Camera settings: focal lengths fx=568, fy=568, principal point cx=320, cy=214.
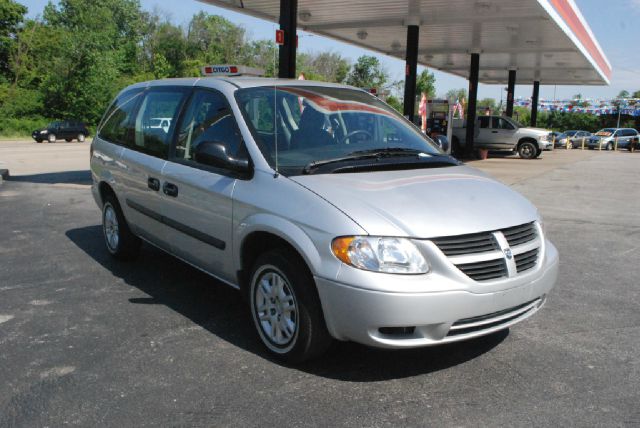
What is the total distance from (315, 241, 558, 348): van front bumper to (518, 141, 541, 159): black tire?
2311 centimetres

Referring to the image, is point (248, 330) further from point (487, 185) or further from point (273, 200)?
point (487, 185)

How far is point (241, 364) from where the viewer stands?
140 inches

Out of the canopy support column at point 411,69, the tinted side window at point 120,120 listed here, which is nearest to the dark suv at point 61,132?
the canopy support column at point 411,69

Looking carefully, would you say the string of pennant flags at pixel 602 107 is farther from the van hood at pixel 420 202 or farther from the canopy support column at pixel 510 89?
the van hood at pixel 420 202

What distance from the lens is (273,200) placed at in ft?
11.5

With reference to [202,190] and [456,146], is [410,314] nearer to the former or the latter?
[202,190]

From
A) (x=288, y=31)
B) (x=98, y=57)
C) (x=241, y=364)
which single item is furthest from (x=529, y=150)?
(x=98, y=57)

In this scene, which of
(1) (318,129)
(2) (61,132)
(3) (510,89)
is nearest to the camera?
(1) (318,129)

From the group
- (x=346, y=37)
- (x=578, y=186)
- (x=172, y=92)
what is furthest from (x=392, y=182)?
(x=346, y=37)

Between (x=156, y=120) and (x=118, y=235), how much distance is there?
4.50 ft

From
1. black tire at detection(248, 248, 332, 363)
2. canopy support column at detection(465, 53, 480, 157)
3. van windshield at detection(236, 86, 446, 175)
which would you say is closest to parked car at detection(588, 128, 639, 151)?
canopy support column at detection(465, 53, 480, 157)

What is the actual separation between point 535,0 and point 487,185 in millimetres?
12107

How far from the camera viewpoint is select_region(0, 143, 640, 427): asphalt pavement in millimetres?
2979

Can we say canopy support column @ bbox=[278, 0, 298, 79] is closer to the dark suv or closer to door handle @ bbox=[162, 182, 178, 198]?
door handle @ bbox=[162, 182, 178, 198]
